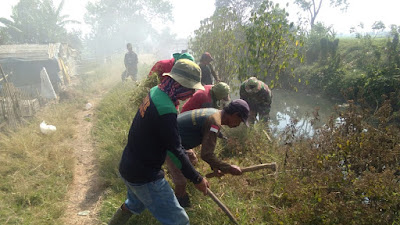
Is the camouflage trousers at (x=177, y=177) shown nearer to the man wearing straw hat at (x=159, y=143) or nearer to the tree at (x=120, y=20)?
the man wearing straw hat at (x=159, y=143)

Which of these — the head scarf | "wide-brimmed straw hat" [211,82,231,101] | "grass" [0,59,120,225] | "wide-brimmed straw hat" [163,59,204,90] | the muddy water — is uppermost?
"wide-brimmed straw hat" [163,59,204,90]

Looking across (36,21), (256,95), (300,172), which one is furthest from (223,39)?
(36,21)

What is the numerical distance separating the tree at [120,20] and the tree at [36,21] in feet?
41.2

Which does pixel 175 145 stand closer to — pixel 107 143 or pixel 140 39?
pixel 107 143

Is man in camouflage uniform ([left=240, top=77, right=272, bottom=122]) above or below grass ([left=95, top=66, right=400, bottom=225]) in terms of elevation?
above

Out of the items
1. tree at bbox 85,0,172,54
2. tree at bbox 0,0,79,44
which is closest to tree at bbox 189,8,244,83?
tree at bbox 0,0,79,44

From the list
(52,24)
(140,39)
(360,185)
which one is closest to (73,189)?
(360,185)

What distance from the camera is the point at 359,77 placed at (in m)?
9.66

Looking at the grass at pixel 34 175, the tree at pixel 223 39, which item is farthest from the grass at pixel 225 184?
the tree at pixel 223 39

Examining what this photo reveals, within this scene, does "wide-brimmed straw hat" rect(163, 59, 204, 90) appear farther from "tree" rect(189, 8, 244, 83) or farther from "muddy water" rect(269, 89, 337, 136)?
"muddy water" rect(269, 89, 337, 136)

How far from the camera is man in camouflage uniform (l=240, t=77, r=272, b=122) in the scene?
14.0 feet

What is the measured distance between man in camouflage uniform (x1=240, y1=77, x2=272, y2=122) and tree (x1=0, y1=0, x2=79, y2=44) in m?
26.4

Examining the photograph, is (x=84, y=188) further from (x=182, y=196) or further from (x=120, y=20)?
(x=120, y=20)

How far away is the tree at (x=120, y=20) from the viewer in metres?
37.4
